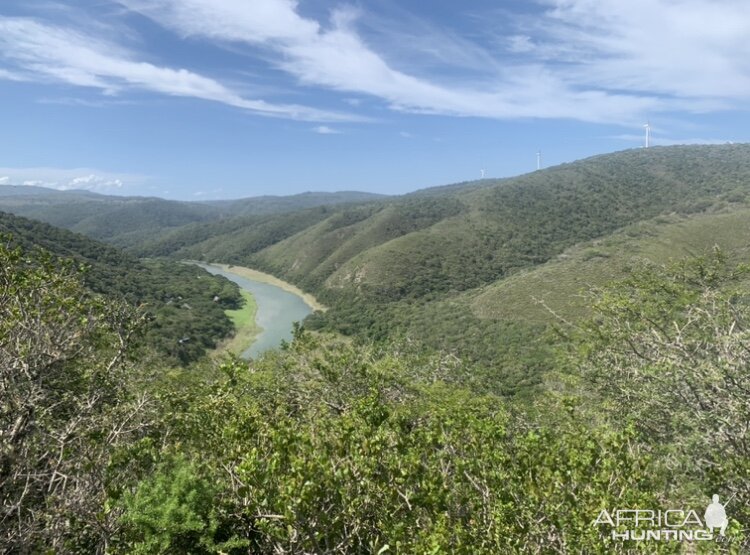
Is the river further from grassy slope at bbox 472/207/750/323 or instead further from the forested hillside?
grassy slope at bbox 472/207/750/323

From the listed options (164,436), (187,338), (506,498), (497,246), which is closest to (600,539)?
(506,498)

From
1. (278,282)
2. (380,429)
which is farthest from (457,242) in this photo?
(380,429)

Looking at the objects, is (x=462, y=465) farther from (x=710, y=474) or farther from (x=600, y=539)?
(x=710, y=474)

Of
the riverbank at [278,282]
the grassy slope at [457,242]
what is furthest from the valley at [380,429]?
the riverbank at [278,282]

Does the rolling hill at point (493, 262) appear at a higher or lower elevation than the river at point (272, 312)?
higher

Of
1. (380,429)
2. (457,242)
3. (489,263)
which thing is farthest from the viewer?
(457,242)
